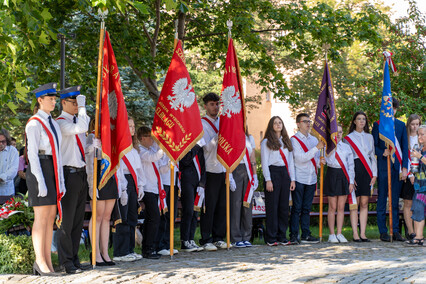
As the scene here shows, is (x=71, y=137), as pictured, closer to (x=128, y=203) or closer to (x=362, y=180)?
(x=128, y=203)

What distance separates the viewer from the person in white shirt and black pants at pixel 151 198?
9266mm

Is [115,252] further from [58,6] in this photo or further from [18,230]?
[58,6]

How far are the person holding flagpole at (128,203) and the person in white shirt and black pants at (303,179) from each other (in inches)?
124

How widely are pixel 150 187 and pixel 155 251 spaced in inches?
36.5

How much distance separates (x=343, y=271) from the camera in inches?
293

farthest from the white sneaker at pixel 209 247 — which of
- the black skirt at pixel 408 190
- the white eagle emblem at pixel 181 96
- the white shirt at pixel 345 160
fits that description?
the black skirt at pixel 408 190

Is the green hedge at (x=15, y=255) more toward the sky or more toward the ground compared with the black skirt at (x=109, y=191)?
more toward the ground

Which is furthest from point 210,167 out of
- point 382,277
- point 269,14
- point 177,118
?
point 269,14

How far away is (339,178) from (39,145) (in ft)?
18.9

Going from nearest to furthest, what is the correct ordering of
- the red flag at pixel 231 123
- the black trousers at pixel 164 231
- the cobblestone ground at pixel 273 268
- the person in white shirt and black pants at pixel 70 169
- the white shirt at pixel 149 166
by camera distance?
1. the cobblestone ground at pixel 273 268
2. the person in white shirt and black pants at pixel 70 169
3. the white shirt at pixel 149 166
4. the black trousers at pixel 164 231
5. the red flag at pixel 231 123

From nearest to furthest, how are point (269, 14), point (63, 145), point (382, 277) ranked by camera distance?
1. point (382, 277)
2. point (63, 145)
3. point (269, 14)

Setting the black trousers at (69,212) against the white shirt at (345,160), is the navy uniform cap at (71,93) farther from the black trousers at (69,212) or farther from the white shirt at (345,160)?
the white shirt at (345,160)

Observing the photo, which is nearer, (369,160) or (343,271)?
(343,271)

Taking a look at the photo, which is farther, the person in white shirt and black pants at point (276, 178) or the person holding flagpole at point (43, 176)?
the person in white shirt and black pants at point (276, 178)
